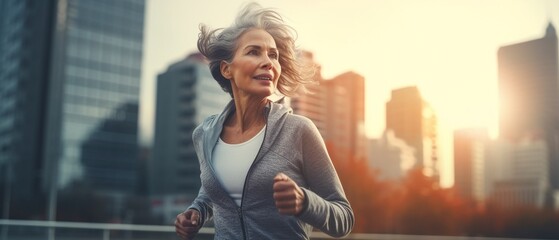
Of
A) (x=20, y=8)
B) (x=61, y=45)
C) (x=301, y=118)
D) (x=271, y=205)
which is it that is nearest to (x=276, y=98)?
(x=301, y=118)

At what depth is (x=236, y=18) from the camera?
1.52m

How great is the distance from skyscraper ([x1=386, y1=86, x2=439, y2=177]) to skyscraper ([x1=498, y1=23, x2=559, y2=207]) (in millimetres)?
28276

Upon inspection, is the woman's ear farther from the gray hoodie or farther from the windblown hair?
the gray hoodie

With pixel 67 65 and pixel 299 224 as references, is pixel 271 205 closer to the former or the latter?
pixel 299 224

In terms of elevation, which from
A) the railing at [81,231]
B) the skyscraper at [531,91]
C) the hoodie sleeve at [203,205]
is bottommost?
the railing at [81,231]

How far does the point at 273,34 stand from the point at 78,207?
82.3 m

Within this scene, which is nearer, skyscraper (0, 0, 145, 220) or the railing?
the railing

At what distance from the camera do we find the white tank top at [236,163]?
143 cm

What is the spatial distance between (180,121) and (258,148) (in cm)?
9644

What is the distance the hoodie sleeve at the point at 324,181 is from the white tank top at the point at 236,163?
0.36ft

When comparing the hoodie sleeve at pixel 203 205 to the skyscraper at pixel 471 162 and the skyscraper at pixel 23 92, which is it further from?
the skyscraper at pixel 471 162

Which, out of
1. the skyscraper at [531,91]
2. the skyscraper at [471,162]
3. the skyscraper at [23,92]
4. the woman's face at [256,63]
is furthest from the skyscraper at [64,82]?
the woman's face at [256,63]

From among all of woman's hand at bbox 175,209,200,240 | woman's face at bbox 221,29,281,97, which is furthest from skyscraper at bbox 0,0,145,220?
woman's face at bbox 221,29,281,97

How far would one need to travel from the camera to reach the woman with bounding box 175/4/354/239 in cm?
140
